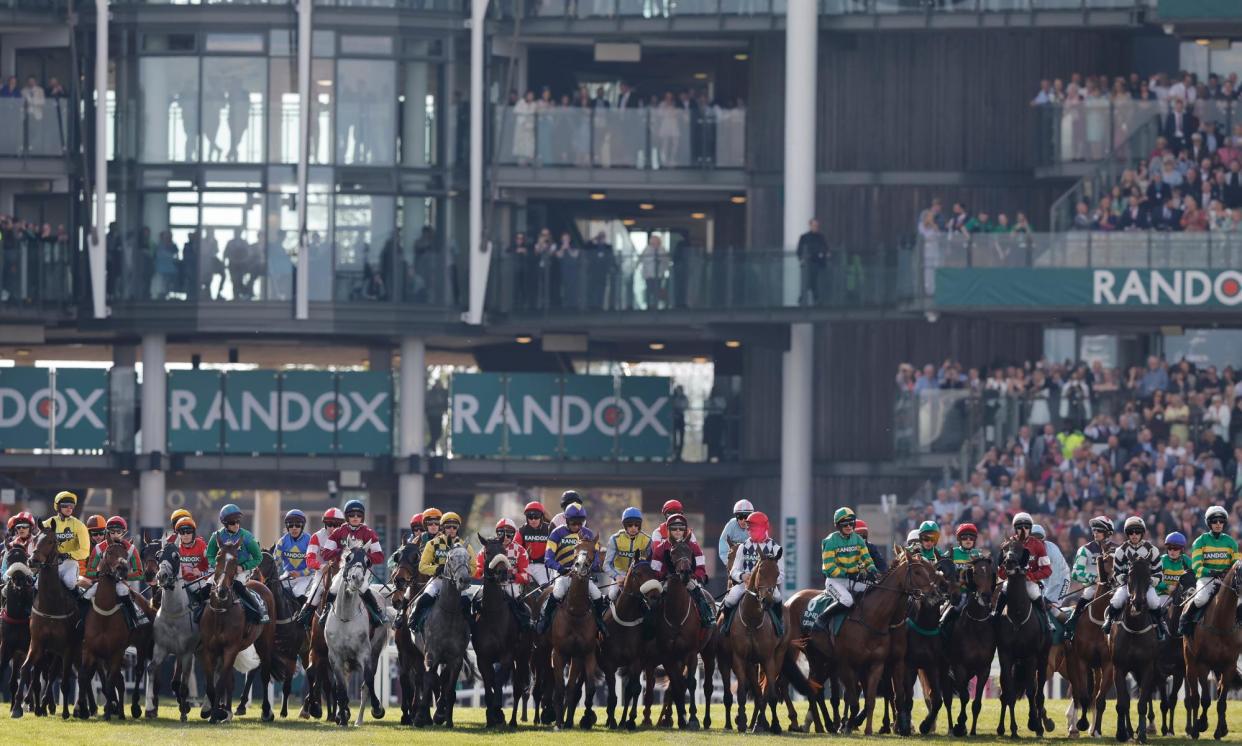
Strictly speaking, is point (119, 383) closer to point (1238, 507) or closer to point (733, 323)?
point (733, 323)

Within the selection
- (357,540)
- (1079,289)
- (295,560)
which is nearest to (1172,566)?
(357,540)

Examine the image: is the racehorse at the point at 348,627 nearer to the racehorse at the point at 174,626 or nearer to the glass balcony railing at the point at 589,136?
the racehorse at the point at 174,626

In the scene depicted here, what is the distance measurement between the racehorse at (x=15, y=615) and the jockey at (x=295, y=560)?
286 centimetres

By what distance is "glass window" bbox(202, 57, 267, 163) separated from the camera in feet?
168

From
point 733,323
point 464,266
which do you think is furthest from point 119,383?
point 733,323

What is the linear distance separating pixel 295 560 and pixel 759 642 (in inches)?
235

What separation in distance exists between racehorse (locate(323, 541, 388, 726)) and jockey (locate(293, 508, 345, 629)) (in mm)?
547

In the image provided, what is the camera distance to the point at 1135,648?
2703 centimetres

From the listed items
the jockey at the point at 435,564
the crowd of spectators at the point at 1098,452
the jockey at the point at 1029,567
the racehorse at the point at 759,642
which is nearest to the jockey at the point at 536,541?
A: the jockey at the point at 435,564

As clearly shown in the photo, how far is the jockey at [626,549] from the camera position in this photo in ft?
95.5

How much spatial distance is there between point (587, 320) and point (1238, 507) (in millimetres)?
14686

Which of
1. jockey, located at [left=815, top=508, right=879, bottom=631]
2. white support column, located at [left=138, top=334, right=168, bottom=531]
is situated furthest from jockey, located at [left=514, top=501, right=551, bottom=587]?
white support column, located at [left=138, top=334, right=168, bottom=531]

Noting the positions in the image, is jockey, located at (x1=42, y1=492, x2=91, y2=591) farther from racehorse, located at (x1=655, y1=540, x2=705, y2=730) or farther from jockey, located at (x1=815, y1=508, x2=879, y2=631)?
jockey, located at (x1=815, y1=508, x2=879, y2=631)

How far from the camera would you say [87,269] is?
52281 millimetres
